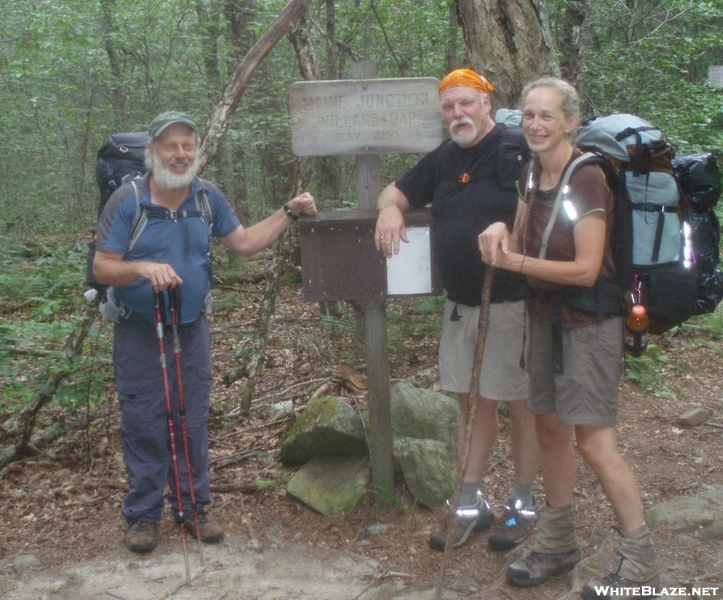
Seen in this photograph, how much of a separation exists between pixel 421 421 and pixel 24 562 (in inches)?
95.6

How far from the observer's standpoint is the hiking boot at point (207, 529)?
13.1ft

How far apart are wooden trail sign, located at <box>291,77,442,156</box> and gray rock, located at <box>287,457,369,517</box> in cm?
192

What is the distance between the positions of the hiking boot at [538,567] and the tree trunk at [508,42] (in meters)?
3.19

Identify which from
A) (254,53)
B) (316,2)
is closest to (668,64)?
(316,2)

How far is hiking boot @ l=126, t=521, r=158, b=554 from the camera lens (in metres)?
3.89

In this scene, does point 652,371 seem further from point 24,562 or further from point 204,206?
point 24,562

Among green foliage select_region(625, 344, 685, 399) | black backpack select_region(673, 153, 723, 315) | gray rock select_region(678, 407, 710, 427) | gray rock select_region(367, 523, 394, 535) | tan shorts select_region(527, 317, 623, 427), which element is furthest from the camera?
green foliage select_region(625, 344, 685, 399)

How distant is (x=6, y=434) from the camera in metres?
5.32

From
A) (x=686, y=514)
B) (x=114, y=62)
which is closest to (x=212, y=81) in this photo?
(x=114, y=62)

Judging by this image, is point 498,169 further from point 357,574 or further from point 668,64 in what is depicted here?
point 668,64

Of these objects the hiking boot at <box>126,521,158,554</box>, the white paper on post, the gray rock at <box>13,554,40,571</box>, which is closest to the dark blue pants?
the hiking boot at <box>126,521,158,554</box>

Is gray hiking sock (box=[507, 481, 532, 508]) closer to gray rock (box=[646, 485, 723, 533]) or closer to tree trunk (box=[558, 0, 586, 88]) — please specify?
gray rock (box=[646, 485, 723, 533])

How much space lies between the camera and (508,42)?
17.0ft

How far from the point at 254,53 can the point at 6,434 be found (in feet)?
10.8
